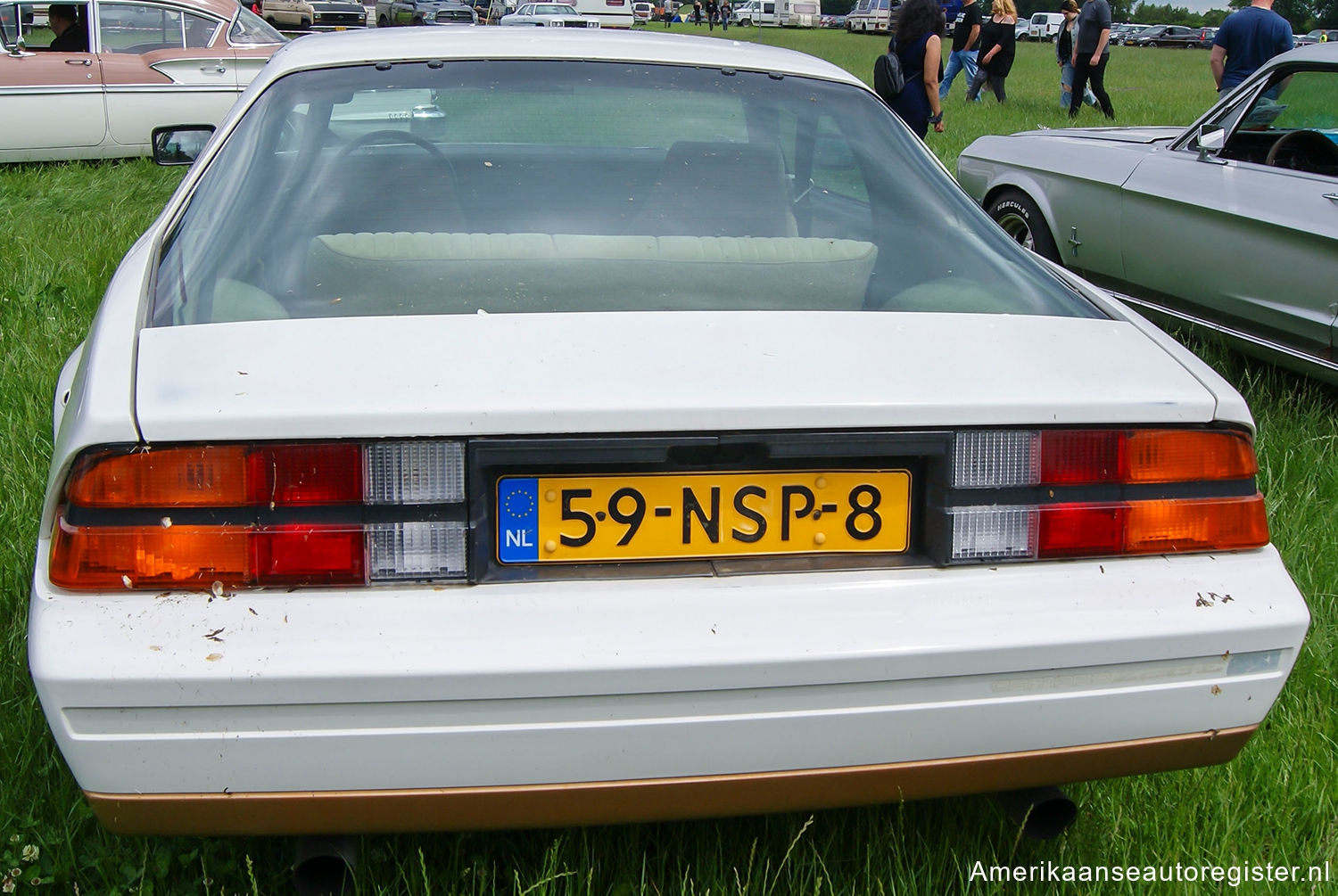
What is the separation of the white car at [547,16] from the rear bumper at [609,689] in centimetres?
3048

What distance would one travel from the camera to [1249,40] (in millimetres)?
7805

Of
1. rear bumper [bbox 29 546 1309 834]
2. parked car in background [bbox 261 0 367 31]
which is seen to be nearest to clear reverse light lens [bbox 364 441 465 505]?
rear bumper [bbox 29 546 1309 834]

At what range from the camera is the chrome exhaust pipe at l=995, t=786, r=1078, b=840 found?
1857mm

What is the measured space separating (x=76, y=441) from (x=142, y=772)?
432mm

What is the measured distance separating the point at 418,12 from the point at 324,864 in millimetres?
39470

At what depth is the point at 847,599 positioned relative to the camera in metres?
1.61

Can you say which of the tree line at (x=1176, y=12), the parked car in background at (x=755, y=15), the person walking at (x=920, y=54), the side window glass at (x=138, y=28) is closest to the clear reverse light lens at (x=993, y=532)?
the person walking at (x=920, y=54)

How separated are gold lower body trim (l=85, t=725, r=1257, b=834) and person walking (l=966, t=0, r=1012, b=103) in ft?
45.4

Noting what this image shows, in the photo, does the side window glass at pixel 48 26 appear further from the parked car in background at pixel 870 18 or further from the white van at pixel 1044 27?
the white van at pixel 1044 27

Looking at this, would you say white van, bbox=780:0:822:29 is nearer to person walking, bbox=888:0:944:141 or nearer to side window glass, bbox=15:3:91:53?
person walking, bbox=888:0:944:141

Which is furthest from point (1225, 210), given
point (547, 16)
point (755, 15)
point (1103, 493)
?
point (755, 15)

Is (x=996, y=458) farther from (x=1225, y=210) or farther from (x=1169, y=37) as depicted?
(x=1169, y=37)

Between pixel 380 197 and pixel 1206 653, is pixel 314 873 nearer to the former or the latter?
pixel 380 197

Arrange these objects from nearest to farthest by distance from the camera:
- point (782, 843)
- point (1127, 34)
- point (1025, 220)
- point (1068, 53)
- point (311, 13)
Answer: point (782, 843)
point (1025, 220)
point (1068, 53)
point (311, 13)
point (1127, 34)
